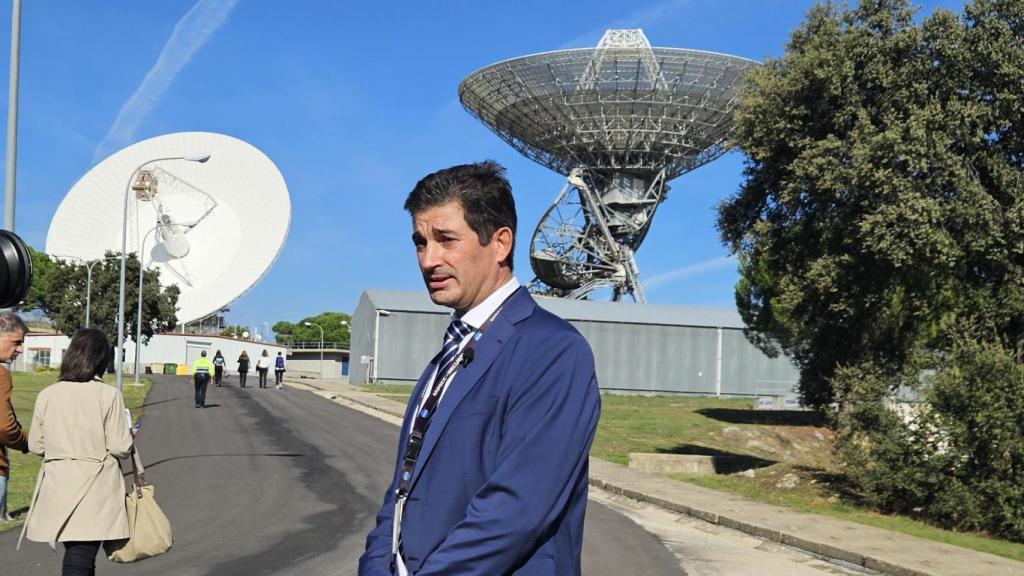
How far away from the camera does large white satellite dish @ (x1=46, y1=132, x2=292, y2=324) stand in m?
56.8

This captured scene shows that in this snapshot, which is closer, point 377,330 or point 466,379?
point 466,379

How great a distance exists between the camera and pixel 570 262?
62.9 m

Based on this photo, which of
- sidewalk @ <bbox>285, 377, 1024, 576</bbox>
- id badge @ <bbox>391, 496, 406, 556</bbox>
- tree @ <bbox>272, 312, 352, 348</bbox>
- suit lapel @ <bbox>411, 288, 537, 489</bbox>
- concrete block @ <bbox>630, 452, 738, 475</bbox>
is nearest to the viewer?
suit lapel @ <bbox>411, 288, 537, 489</bbox>

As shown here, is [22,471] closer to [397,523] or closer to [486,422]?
[397,523]

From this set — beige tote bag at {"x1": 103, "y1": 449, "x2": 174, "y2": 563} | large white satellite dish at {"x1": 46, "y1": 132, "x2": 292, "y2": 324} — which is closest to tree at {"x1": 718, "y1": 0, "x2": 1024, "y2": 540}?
beige tote bag at {"x1": 103, "y1": 449, "x2": 174, "y2": 563}

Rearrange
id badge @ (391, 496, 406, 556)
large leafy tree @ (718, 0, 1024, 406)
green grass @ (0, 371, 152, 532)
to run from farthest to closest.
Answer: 1. large leafy tree @ (718, 0, 1024, 406)
2. green grass @ (0, 371, 152, 532)
3. id badge @ (391, 496, 406, 556)

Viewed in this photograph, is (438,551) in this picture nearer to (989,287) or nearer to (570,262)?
(989,287)

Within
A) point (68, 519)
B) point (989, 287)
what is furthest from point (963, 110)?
point (68, 519)

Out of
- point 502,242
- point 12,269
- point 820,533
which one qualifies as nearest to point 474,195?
point 502,242

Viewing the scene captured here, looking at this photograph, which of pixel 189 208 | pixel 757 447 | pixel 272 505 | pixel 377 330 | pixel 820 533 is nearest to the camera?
pixel 820 533

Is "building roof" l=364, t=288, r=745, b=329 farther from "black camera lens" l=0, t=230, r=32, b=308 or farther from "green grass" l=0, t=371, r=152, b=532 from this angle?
"black camera lens" l=0, t=230, r=32, b=308

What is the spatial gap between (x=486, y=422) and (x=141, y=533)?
3.75m

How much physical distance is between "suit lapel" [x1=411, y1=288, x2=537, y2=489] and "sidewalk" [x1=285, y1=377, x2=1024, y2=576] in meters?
8.19

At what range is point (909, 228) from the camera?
16188 mm
